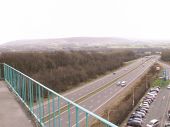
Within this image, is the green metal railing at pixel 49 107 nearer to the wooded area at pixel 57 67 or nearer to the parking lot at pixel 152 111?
the parking lot at pixel 152 111

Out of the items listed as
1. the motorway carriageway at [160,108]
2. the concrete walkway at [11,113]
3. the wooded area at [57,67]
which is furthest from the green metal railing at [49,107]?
the wooded area at [57,67]

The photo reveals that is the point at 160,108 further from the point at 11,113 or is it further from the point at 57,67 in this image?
the point at 11,113

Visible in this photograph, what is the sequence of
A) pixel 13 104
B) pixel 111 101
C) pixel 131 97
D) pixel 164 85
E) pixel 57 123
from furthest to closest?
1. pixel 164 85
2. pixel 131 97
3. pixel 111 101
4. pixel 13 104
5. pixel 57 123

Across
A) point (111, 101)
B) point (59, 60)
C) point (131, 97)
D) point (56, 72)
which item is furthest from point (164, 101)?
point (59, 60)

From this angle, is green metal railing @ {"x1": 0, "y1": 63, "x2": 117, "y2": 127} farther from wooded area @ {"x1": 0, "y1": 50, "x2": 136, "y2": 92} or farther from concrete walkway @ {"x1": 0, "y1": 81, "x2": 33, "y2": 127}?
wooded area @ {"x1": 0, "y1": 50, "x2": 136, "y2": 92}

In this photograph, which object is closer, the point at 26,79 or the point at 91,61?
the point at 26,79

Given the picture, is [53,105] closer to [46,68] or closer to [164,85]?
[46,68]
